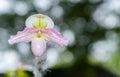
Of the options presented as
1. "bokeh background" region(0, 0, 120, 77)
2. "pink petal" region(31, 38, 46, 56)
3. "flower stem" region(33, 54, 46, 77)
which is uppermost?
"bokeh background" region(0, 0, 120, 77)

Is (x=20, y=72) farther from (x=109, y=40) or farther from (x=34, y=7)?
(x=109, y=40)

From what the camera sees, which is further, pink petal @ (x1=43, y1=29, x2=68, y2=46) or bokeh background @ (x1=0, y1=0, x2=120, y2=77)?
bokeh background @ (x1=0, y1=0, x2=120, y2=77)

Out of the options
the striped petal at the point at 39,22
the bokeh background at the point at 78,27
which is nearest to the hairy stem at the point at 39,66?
the striped petal at the point at 39,22

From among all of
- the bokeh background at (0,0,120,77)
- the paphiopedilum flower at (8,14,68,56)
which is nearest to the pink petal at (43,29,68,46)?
the paphiopedilum flower at (8,14,68,56)

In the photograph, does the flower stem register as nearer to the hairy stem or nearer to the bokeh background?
the hairy stem

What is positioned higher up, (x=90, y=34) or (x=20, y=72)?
(x=90, y=34)

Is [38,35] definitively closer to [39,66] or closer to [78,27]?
[39,66]

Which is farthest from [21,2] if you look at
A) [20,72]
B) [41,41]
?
[41,41]
